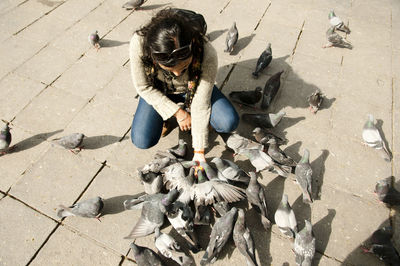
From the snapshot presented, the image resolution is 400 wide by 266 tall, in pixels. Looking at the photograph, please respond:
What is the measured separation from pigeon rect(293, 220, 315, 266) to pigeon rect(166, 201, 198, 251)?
101 cm

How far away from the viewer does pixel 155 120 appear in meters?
3.29

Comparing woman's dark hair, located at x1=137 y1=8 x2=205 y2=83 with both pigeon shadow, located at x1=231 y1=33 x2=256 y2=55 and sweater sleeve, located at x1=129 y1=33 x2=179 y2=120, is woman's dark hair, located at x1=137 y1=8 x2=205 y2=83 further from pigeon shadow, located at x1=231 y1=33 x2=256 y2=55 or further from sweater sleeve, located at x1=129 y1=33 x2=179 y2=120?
pigeon shadow, located at x1=231 y1=33 x2=256 y2=55

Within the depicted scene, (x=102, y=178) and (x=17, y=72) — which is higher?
(x=17, y=72)

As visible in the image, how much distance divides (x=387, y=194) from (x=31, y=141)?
461 centimetres

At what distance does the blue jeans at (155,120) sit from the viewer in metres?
3.27

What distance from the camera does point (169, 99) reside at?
3166 mm

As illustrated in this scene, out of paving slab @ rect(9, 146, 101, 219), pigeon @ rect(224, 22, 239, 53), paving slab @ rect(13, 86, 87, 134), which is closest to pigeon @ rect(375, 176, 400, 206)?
pigeon @ rect(224, 22, 239, 53)

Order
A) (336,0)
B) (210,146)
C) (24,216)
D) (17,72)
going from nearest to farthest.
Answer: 1. (24,216)
2. (210,146)
3. (17,72)
4. (336,0)

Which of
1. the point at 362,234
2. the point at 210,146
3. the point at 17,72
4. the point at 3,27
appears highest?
the point at 3,27

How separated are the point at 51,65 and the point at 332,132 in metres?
4.82

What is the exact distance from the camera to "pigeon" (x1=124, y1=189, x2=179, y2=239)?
8.90 ft

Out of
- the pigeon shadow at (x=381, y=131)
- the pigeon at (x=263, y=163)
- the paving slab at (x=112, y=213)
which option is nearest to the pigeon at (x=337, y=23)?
the pigeon shadow at (x=381, y=131)

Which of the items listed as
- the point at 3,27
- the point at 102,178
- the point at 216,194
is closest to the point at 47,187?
the point at 102,178

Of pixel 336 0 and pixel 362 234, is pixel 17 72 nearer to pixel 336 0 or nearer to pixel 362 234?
pixel 362 234
